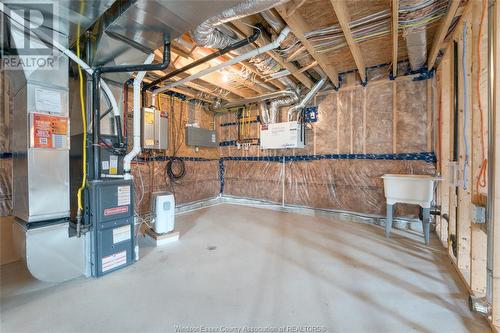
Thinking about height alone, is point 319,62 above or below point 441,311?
above

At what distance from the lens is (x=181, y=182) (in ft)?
14.9

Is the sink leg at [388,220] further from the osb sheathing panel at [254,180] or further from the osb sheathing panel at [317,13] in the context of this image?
the osb sheathing panel at [317,13]

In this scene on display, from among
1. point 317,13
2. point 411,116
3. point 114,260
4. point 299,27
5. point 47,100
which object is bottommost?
point 114,260

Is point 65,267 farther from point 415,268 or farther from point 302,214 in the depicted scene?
point 302,214

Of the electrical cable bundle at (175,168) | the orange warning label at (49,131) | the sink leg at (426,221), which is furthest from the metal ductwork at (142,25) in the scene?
the sink leg at (426,221)

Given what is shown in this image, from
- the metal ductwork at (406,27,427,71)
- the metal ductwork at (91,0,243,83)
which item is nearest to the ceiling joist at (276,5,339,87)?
the metal ductwork at (91,0,243,83)

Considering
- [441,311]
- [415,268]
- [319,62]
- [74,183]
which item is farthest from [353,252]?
[74,183]

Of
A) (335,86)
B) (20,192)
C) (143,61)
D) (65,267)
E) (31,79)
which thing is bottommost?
(65,267)

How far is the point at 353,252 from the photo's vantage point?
2.50 m

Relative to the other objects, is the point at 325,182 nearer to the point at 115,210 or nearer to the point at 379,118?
the point at 379,118

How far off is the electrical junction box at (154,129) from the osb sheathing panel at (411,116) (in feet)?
12.2

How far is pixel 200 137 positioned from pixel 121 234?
115 inches

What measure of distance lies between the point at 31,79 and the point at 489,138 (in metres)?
3.10

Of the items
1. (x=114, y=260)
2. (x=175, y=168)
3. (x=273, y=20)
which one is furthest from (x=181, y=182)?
(x=273, y=20)
